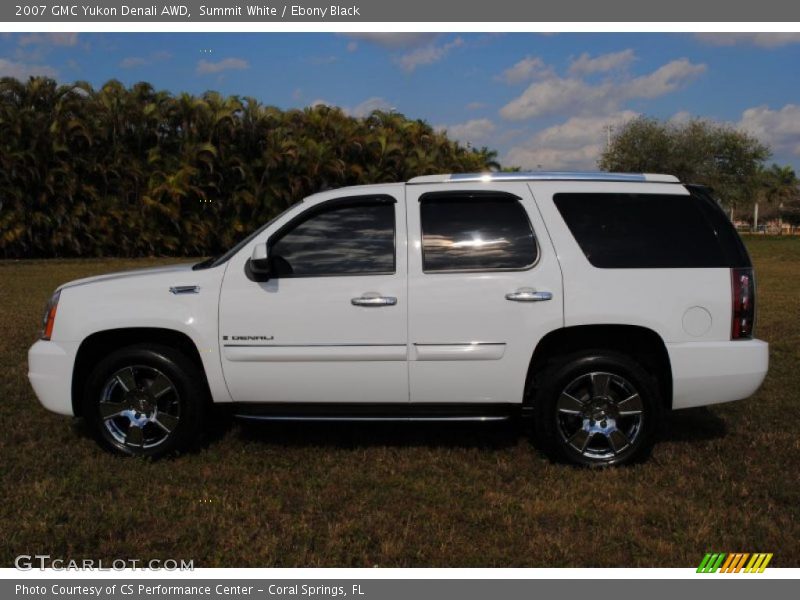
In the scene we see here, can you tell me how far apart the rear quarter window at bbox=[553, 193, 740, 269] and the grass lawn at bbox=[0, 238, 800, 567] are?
135 cm

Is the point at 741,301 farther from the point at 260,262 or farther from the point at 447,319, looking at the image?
the point at 260,262

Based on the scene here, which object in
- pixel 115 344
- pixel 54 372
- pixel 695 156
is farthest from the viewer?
pixel 695 156

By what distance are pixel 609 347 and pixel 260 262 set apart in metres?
2.34

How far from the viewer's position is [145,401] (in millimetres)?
4922

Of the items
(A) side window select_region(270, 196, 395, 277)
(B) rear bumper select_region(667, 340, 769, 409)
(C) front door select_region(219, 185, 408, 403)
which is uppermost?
(A) side window select_region(270, 196, 395, 277)

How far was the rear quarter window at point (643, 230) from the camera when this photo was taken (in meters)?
4.67

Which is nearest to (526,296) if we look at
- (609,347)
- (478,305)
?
(478,305)

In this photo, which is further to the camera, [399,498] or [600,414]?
[600,414]

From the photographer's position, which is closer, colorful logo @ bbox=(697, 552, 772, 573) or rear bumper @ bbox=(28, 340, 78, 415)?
colorful logo @ bbox=(697, 552, 772, 573)

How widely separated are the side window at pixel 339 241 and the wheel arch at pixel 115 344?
86 cm

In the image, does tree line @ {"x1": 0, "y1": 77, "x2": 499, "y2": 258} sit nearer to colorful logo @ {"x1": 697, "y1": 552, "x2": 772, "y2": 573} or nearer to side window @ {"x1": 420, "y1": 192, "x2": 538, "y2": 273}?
side window @ {"x1": 420, "y1": 192, "x2": 538, "y2": 273}

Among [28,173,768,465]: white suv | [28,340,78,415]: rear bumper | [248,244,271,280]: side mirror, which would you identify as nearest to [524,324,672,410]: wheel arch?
[28,173,768,465]: white suv

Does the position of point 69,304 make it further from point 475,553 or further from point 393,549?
point 475,553

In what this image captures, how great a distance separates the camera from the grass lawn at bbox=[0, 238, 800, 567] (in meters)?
3.68
